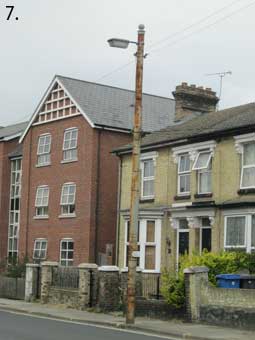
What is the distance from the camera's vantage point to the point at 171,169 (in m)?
30.9

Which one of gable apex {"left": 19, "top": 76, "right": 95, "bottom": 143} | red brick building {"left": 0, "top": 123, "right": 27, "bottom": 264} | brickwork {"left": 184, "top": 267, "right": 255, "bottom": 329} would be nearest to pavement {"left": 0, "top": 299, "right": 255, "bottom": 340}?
brickwork {"left": 184, "top": 267, "right": 255, "bottom": 329}

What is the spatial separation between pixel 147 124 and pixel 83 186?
511cm

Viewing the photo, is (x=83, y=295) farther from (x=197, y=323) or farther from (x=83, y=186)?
(x=83, y=186)

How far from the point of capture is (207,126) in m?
30.4

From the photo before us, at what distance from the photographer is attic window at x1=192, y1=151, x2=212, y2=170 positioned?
28.8m

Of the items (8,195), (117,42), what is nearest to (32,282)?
(117,42)

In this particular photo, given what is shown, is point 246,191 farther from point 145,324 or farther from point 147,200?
point 145,324

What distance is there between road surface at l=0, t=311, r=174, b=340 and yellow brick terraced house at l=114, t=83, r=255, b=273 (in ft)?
27.4


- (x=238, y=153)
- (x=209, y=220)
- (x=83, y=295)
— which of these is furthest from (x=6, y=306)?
(x=238, y=153)

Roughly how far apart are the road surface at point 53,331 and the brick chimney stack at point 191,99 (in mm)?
17371

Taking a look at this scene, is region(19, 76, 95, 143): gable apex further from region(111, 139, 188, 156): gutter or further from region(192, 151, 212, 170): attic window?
region(192, 151, 212, 170): attic window

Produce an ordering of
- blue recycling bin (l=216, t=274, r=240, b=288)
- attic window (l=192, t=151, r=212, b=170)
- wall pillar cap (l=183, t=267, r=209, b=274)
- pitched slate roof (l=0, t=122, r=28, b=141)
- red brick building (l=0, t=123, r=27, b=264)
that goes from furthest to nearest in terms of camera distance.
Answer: pitched slate roof (l=0, t=122, r=28, b=141) → red brick building (l=0, t=123, r=27, b=264) → attic window (l=192, t=151, r=212, b=170) → wall pillar cap (l=183, t=267, r=209, b=274) → blue recycling bin (l=216, t=274, r=240, b=288)

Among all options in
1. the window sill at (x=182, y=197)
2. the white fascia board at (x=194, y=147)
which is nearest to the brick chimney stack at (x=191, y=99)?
the white fascia board at (x=194, y=147)

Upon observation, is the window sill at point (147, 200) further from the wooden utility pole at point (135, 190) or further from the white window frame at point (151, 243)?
the wooden utility pole at point (135, 190)
